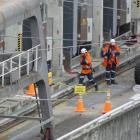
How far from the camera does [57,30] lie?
19875 millimetres

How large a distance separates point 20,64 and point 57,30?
20.8 ft

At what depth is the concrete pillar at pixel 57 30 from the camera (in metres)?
19.6

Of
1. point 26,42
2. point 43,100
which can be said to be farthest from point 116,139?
point 26,42

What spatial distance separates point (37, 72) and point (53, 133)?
1559 millimetres

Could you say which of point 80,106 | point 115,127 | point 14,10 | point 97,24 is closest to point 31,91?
point 80,106

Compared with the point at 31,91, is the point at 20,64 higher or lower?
higher

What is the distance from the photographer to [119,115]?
15.1 m

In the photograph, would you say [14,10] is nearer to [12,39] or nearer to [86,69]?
[86,69]

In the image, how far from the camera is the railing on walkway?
13273 millimetres

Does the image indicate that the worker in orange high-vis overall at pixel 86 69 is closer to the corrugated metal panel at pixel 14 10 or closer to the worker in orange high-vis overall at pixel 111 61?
the worker in orange high-vis overall at pixel 111 61

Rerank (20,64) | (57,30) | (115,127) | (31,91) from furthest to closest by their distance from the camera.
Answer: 1. (57,30)
2. (31,91)
3. (115,127)
4. (20,64)

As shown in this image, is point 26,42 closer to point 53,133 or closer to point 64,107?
point 64,107

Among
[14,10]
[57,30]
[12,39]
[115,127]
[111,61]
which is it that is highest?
[14,10]

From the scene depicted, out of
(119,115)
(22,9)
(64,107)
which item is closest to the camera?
(22,9)
